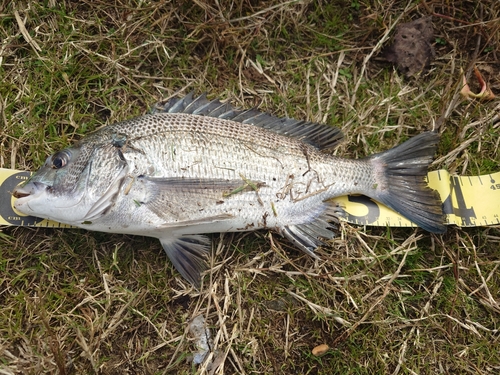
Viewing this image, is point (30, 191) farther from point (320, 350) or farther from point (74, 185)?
point (320, 350)

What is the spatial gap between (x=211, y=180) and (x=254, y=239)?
26.6 inches

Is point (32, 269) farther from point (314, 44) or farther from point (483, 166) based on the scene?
point (483, 166)

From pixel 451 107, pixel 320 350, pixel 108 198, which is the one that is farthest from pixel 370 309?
pixel 108 198

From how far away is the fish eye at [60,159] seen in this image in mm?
2570

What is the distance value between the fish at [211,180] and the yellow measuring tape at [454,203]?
135 mm

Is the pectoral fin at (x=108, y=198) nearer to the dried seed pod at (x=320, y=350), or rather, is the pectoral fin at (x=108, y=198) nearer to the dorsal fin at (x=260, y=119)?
the dorsal fin at (x=260, y=119)

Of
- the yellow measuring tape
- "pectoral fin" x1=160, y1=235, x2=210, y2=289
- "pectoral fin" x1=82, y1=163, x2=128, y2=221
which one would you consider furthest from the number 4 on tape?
"pectoral fin" x1=82, y1=163, x2=128, y2=221

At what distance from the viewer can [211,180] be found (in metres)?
2.62

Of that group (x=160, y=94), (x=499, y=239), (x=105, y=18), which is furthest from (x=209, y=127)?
(x=499, y=239)

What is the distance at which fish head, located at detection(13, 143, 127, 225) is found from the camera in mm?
2488

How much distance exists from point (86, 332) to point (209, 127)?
69.5 inches

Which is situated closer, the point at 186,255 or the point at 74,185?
the point at 74,185

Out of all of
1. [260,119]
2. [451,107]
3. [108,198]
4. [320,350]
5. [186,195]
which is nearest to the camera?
[108,198]

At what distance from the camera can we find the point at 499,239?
3080 millimetres
